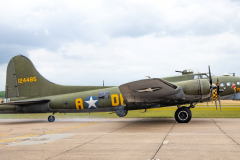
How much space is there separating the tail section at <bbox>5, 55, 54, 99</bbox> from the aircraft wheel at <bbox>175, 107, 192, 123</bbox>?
37.0 ft

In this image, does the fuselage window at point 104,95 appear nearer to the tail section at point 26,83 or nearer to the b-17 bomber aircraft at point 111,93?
the b-17 bomber aircraft at point 111,93

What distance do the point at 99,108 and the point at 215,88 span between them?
29.8 feet

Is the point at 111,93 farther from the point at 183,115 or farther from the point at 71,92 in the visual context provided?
the point at 183,115

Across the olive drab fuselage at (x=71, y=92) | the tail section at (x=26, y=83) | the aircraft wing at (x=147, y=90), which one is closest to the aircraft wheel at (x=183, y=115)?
the olive drab fuselage at (x=71, y=92)

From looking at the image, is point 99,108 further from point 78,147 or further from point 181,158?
point 181,158

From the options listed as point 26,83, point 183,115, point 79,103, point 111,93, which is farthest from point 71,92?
point 183,115

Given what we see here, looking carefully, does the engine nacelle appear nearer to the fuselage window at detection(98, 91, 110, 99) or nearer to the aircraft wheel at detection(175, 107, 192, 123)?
the aircraft wheel at detection(175, 107, 192, 123)

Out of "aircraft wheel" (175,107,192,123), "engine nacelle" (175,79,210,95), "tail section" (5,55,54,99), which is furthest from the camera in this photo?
"tail section" (5,55,54,99)

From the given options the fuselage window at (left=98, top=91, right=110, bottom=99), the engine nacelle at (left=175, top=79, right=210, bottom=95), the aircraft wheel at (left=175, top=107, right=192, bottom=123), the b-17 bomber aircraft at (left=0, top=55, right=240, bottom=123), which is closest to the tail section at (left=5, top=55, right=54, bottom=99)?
the b-17 bomber aircraft at (left=0, top=55, right=240, bottom=123)

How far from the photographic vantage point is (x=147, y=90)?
15.3 metres

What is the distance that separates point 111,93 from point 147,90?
4.17m

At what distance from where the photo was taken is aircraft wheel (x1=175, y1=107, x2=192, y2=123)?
16.2 meters

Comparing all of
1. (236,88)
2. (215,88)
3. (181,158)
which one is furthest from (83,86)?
(181,158)

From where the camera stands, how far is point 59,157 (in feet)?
22.5
